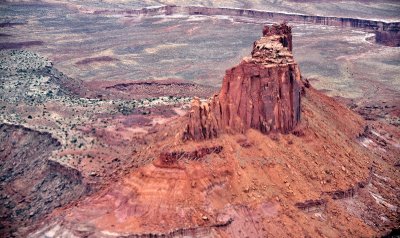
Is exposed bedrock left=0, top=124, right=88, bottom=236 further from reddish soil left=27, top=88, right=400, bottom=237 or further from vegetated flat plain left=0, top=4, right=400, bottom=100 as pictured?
vegetated flat plain left=0, top=4, right=400, bottom=100

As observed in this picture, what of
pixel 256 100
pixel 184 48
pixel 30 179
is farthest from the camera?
pixel 184 48

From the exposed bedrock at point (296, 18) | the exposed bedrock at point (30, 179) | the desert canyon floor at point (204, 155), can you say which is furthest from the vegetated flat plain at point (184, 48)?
the exposed bedrock at point (30, 179)

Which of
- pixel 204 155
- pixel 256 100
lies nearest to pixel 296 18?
pixel 256 100

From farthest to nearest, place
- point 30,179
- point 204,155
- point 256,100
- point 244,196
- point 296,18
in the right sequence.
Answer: point 296,18
point 30,179
point 256,100
point 204,155
point 244,196

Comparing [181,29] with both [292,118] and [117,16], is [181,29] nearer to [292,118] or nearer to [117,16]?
[117,16]

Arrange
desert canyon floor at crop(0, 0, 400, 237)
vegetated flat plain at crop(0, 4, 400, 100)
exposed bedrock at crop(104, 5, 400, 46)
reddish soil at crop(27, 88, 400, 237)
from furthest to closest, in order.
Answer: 1. exposed bedrock at crop(104, 5, 400, 46)
2. vegetated flat plain at crop(0, 4, 400, 100)
3. desert canyon floor at crop(0, 0, 400, 237)
4. reddish soil at crop(27, 88, 400, 237)

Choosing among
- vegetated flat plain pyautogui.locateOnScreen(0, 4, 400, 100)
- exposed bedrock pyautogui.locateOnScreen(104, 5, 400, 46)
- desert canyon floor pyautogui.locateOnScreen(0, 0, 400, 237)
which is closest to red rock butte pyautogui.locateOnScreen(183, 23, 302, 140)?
desert canyon floor pyautogui.locateOnScreen(0, 0, 400, 237)

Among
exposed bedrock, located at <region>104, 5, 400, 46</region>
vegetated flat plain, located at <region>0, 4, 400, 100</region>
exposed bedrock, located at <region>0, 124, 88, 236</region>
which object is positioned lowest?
exposed bedrock, located at <region>0, 124, 88, 236</region>

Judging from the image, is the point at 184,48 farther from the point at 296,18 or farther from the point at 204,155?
the point at 204,155

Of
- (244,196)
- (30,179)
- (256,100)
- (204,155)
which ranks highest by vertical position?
(256,100)

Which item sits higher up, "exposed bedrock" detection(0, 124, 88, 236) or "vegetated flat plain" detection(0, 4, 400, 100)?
"vegetated flat plain" detection(0, 4, 400, 100)
